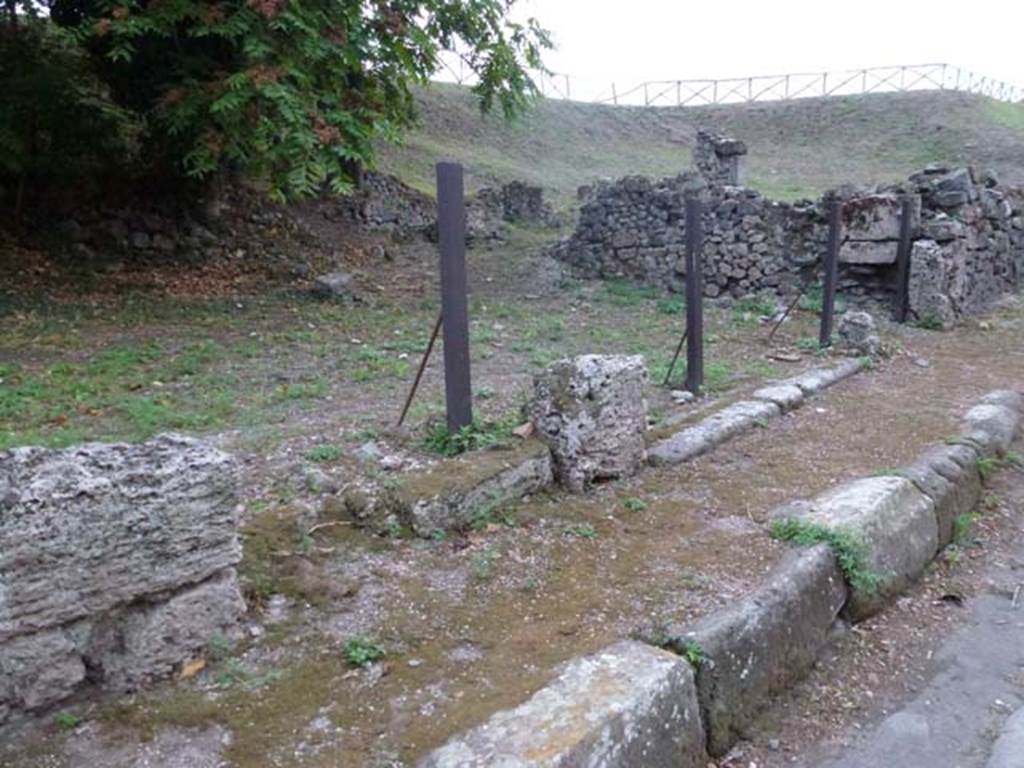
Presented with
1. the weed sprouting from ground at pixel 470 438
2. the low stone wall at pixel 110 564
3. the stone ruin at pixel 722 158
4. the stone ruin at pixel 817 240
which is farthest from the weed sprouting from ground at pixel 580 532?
the stone ruin at pixel 722 158

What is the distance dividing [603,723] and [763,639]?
979 mm

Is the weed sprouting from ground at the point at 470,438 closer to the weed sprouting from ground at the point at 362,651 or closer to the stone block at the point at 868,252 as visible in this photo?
the weed sprouting from ground at the point at 362,651

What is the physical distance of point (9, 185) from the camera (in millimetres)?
10594

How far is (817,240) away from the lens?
11.9 metres

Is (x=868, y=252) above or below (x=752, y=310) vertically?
above

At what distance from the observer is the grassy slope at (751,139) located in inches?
922

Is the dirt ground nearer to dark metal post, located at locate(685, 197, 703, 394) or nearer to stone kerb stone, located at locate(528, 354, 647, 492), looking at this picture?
stone kerb stone, located at locate(528, 354, 647, 492)

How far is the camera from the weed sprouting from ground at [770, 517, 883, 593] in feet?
11.7

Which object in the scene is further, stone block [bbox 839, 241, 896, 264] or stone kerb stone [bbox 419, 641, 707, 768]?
stone block [bbox 839, 241, 896, 264]

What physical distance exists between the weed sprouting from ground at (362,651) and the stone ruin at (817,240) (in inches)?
378

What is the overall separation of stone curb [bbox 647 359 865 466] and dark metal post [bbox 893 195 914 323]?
3841 millimetres

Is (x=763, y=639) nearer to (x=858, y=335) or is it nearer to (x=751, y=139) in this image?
(x=858, y=335)

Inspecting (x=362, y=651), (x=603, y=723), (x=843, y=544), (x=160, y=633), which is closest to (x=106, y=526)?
(x=160, y=633)

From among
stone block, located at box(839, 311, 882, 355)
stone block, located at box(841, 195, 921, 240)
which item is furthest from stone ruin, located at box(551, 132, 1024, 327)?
stone block, located at box(839, 311, 882, 355)
